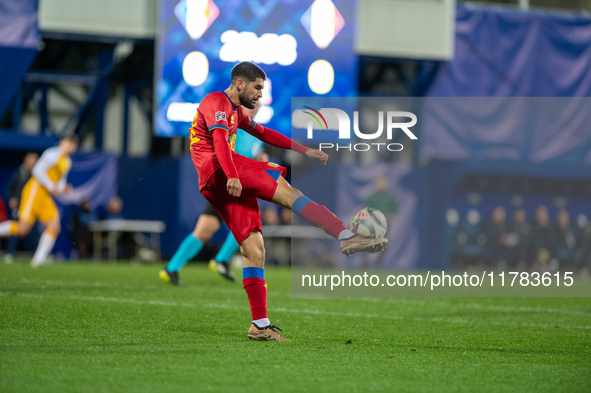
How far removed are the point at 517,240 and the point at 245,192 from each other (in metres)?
14.6

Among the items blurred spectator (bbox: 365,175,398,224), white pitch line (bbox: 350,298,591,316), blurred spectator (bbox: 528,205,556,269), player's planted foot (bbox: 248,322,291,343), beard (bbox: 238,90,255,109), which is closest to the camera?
player's planted foot (bbox: 248,322,291,343)

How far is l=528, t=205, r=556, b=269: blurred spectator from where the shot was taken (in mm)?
18172

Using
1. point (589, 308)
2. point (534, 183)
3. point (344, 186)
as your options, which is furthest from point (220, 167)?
point (534, 183)

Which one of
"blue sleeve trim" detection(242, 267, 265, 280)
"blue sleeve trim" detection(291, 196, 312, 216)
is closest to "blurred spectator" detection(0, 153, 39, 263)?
"blue sleeve trim" detection(242, 267, 265, 280)

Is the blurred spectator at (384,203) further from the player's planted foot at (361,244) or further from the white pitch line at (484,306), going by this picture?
the player's planted foot at (361,244)

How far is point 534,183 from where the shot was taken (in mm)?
21922

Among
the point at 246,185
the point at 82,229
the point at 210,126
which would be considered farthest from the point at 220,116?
the point at 82,229

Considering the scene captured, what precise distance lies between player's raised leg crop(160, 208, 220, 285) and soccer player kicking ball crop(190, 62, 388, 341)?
12.9 feet

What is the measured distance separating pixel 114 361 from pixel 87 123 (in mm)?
20480

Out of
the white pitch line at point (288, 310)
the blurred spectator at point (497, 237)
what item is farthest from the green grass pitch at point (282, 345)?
the blurred spectator at point (497, 237)

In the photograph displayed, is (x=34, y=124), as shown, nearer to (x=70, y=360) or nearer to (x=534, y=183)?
(x=534, y=183)

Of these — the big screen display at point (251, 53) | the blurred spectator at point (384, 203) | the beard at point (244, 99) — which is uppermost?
the big screen display at point (251, 53)

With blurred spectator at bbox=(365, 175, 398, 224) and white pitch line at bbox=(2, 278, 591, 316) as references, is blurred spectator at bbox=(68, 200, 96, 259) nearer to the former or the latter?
blurred spectator at bbox=(365, 175, 398, 224)

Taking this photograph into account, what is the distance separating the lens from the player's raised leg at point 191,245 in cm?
938
